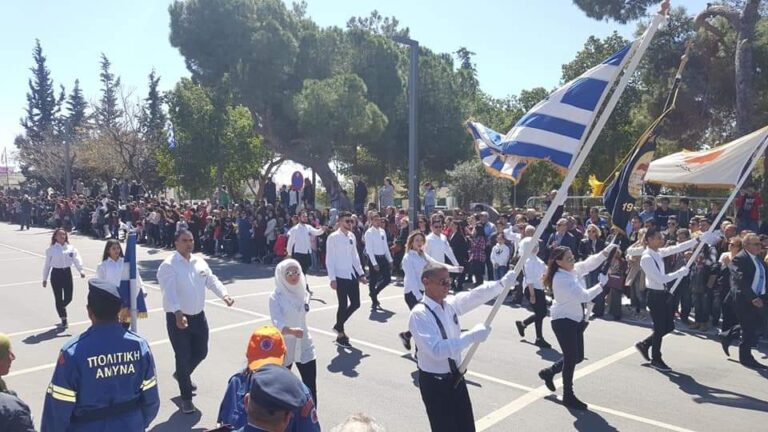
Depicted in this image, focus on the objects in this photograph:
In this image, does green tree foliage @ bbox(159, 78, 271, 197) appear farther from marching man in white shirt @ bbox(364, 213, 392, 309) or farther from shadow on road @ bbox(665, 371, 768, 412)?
shadow on road @ bbox(665, 371, 768, 412)

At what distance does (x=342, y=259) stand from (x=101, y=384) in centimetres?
634

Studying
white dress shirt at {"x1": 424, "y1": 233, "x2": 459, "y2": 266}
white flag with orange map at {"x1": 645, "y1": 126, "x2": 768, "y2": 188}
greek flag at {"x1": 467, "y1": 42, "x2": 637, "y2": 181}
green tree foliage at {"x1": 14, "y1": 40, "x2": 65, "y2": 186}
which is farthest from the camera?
green tree foliage at {"x1": 14, "y1": 40, "x2": 65, "y2": 186}

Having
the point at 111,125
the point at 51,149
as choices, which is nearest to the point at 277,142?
the point at 111,125

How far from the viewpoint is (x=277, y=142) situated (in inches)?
1160

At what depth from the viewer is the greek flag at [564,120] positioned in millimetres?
6105

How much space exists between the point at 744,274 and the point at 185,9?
2686 centimetres

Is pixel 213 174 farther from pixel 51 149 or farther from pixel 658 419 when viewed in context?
pixel 51 149

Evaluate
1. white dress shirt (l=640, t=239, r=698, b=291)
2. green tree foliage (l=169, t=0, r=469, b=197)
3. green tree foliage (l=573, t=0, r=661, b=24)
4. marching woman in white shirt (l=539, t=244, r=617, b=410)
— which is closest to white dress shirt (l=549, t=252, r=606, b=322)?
marching woman in white shirt (l=539, t=244, r=617, b=410)

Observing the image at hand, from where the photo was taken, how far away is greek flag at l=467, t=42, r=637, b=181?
20.0 feet

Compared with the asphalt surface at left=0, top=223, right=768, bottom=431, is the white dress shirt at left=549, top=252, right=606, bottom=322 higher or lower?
higher

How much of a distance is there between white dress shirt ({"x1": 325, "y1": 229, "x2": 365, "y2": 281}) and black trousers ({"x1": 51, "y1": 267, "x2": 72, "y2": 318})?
478 cm

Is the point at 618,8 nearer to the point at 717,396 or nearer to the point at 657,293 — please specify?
the point at 657,293

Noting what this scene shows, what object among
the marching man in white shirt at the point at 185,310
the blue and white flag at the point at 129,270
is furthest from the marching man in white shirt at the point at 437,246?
the blue and white flag at the point at 129,270

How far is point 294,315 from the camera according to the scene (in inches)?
241
